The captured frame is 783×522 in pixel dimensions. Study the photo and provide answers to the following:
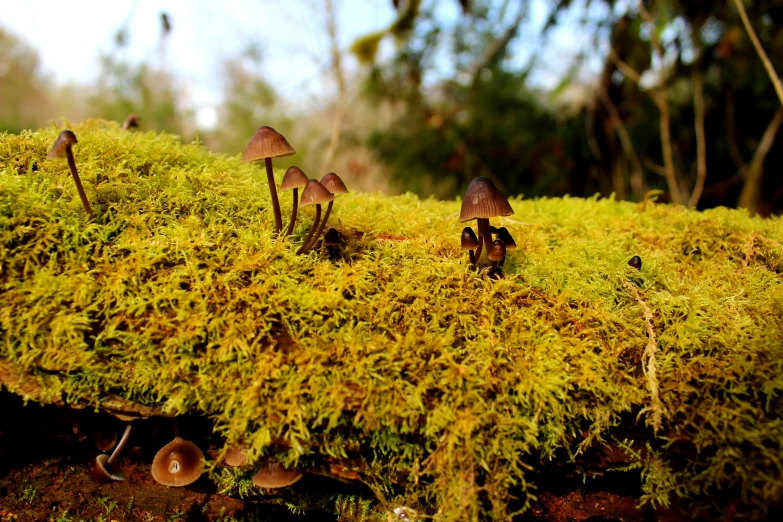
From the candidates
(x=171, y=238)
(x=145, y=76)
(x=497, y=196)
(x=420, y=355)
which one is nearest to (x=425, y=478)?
(x=420, y=355)

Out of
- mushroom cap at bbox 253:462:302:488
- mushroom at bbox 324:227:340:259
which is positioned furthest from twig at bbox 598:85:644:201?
mushroom cap at bbox 253:462:302:488

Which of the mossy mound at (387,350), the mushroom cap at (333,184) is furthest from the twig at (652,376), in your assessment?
the mushroom cap at (333,184)

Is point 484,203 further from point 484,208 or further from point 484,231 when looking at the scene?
point 484,231

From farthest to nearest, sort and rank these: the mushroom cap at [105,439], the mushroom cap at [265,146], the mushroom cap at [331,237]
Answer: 1. the mushroom cap at [331,237]
2. the mushroom cap at [105,439]
3. the mushroom cap at [265,146]

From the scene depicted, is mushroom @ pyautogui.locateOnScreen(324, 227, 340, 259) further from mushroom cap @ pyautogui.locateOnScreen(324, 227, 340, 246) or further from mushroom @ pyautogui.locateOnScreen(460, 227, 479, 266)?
mushroom @ pyautogui.locateOnScreen(460, 227, 479, 266)

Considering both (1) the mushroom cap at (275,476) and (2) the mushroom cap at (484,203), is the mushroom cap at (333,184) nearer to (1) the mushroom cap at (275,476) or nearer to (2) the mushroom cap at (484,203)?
(2) the mushroom cap at (484,203)
